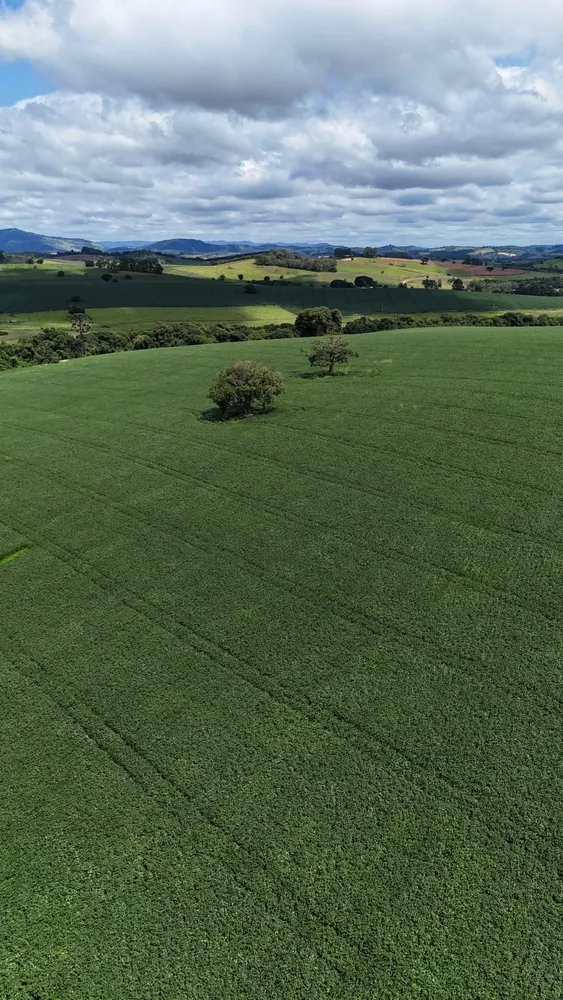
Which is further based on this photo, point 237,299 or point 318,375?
point 237,299

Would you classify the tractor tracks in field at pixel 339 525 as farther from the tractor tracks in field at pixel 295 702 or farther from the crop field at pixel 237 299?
the crop field at pixel 237 299

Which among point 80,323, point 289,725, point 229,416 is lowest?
point 289,725

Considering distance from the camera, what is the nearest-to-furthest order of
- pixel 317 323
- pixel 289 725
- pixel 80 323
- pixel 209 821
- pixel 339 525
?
1. pixel 209 821
2. pixel 289 725
3. pixel 339 525
4. pixel 317 323
5. pixel 80 323

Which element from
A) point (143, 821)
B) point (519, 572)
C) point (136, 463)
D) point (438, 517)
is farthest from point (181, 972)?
point (136, 463)

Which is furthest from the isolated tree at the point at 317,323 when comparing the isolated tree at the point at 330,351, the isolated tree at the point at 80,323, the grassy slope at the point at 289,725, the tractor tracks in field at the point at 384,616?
the tractor tracks in field at the point at 384,616

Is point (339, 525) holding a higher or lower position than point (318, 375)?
lower

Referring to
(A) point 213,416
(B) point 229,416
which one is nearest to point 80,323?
(A) point 213,416

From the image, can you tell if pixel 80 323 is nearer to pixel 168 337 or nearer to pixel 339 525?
pixel 168 337
